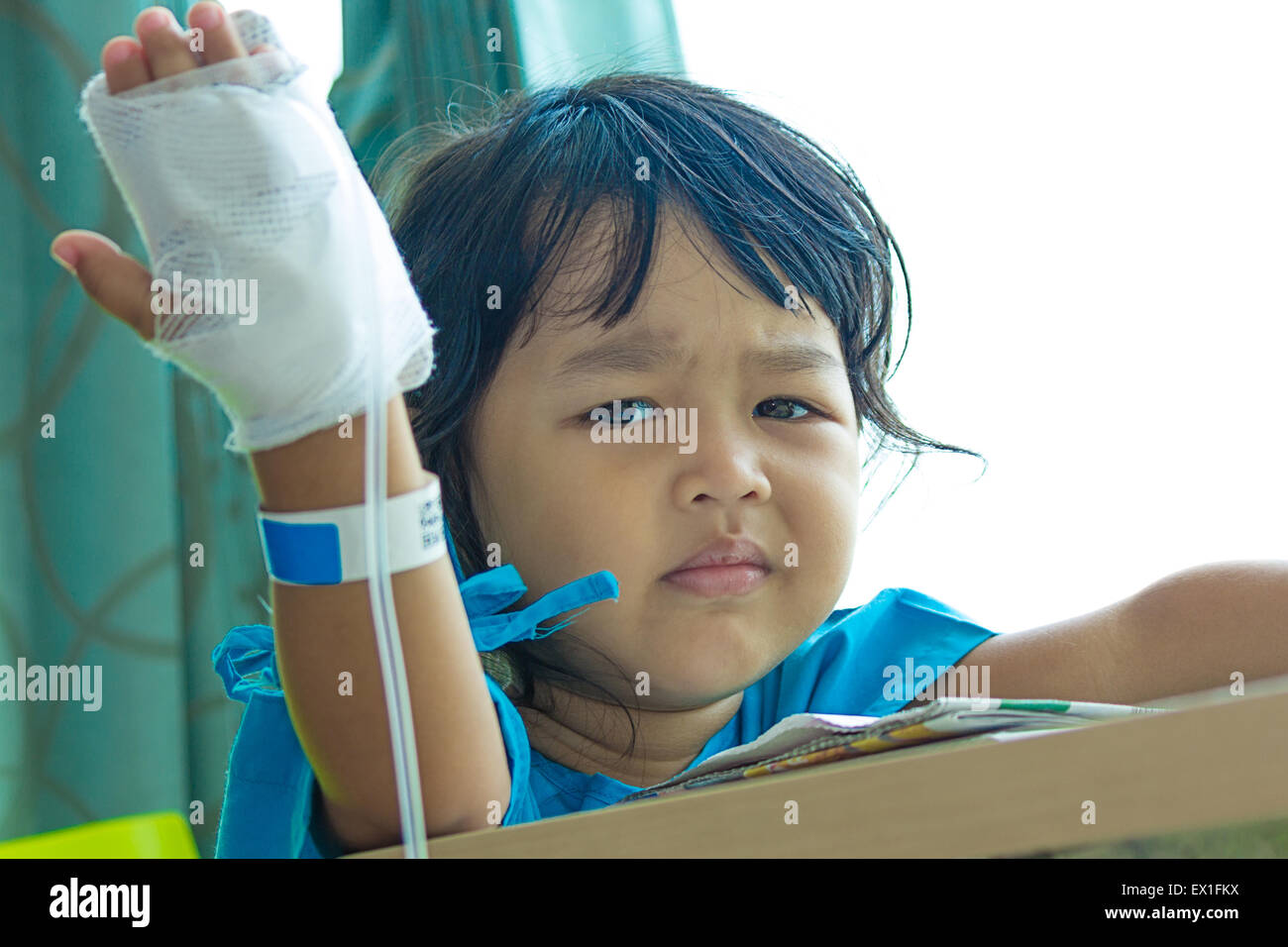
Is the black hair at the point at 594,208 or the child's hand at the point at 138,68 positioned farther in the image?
the black hair at the point at 594,208

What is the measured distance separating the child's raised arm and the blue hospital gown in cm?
7

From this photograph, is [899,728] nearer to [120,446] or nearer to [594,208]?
[594,208]

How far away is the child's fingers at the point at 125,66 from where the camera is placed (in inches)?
17.7

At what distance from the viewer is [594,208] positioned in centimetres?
80

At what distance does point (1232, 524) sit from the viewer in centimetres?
121

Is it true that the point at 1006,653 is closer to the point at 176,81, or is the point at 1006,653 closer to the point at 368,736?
the point at 368,736

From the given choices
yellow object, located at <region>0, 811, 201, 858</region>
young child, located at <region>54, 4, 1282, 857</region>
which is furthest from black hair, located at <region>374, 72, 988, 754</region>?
yellow object, located at <region>0, 811, 201, 858</region>

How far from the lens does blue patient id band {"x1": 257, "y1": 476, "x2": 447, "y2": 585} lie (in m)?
0.44

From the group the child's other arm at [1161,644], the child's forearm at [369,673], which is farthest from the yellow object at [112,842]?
the child's other arm at [1161,644]

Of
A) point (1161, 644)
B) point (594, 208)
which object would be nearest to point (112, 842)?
point (594, 208)

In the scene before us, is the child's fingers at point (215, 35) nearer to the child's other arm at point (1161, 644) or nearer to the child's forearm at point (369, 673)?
the child's forearm at point (369, 673)

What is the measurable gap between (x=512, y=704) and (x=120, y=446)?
860 mm

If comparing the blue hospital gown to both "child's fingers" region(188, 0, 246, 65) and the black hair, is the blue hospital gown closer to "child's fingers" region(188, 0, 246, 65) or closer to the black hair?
the black hair
